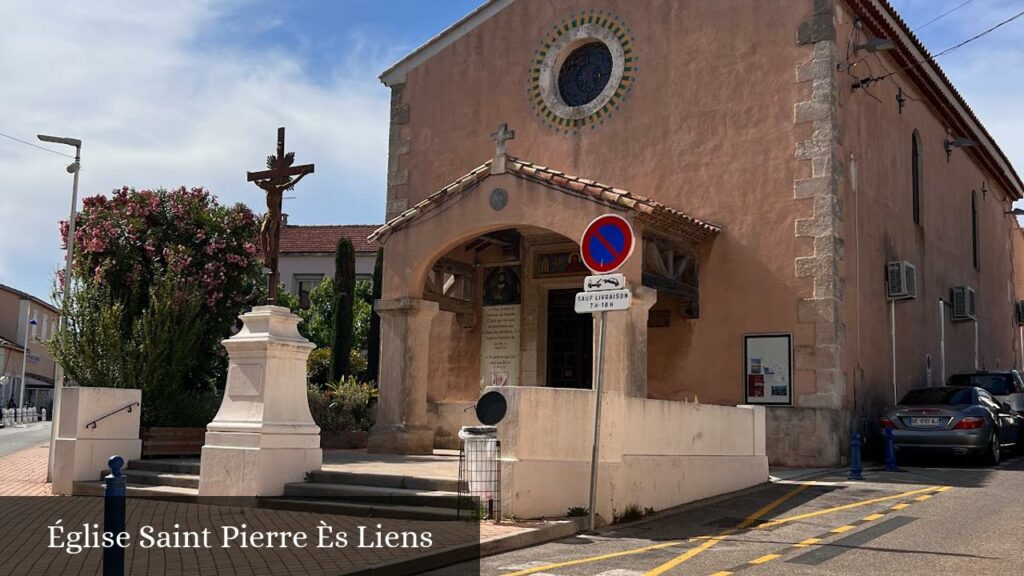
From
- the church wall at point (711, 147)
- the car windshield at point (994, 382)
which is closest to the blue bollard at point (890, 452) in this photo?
the church wall at point (711, 147)

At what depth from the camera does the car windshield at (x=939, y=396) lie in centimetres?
Answer: 1555

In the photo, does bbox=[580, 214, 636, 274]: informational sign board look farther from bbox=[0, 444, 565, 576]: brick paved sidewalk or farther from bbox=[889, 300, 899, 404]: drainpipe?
bbox=[889, 300, 899, 404]: drainpipe

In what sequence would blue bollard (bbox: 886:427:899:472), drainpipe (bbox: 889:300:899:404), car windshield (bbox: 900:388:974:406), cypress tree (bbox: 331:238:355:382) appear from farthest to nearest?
cypress tree (bbox: 331:238:355:382) → drainpipe (bbox: 889:300:899:404) → car windshield (bbox: 900:388:974:406) → blue bollard (bbox: 886:427:899:472)

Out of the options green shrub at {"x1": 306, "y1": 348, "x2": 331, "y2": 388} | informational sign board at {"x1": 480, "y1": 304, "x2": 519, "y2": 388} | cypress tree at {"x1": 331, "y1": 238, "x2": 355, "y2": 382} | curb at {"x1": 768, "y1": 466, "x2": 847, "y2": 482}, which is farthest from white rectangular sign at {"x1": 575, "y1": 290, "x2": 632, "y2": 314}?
green shrub at {"x1": 306, "y1": 348, "x2": 331, "y2": 388}

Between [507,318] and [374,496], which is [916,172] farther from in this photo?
[374,496]

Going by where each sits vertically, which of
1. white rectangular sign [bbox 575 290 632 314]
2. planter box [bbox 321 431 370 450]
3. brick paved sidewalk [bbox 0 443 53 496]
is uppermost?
white rectangular sign [bbox 575 290 632 314]

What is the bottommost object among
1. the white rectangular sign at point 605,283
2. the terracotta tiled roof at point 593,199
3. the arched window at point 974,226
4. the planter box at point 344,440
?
the planter box at point 344,440

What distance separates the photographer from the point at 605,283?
941 centimetres

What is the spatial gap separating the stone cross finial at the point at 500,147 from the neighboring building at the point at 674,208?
0.19 ft

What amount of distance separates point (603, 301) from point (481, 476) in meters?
2.11

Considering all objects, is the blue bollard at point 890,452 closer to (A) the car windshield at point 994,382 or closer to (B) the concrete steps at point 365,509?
(A) the car windshield at point 994,382

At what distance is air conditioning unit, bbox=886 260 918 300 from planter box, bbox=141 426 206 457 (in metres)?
12.4

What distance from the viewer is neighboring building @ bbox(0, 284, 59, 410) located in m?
57.8

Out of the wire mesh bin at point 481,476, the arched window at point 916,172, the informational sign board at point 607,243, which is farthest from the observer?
the arched window at point 916,172
